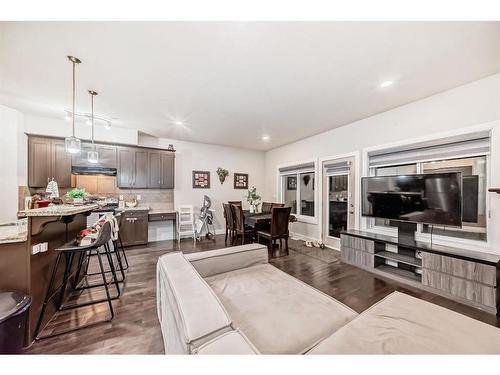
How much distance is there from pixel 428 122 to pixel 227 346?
3.80m

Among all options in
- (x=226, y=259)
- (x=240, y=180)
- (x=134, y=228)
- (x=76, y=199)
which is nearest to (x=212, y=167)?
(x=240, y=180)

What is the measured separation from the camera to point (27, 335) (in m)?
1.53

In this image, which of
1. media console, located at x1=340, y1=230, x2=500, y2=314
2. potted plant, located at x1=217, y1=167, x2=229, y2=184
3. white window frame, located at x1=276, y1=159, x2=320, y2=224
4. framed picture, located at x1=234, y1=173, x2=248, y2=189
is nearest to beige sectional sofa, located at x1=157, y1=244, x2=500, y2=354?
media console, located at x1=340, y1=230, x2=500, y2=314

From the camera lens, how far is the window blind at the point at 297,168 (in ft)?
16.4

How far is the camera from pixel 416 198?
270 centimetres

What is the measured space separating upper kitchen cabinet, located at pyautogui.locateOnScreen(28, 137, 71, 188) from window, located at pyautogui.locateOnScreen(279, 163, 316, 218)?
5155 mm

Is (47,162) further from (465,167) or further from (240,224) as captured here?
(465,167)

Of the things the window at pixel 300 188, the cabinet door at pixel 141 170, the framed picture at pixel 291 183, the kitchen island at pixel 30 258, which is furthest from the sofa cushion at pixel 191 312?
the framed picture at pixel 291 183

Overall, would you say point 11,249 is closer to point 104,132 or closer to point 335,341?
point 335,341

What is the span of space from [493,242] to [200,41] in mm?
4000

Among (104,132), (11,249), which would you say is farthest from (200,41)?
(104,132)

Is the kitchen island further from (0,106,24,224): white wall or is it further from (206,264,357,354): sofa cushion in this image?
(0,106,24,224): white wall

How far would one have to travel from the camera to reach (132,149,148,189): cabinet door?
14.6 feet
